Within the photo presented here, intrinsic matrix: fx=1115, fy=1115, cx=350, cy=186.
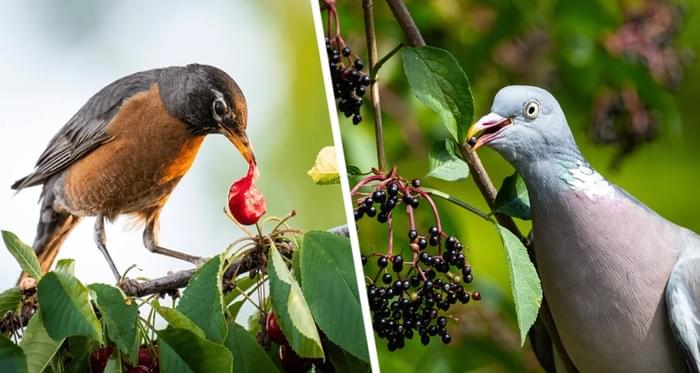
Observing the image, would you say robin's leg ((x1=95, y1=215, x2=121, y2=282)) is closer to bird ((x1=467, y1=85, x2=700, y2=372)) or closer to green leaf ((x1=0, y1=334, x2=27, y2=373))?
green leaf ((x1=0, y1=334, x2=27, y2=373))

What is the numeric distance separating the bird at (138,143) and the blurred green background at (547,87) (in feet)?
0.50

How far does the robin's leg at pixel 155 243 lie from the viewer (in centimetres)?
77

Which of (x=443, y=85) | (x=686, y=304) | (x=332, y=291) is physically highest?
(x=443, y=85)

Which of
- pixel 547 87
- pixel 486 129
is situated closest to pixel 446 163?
pixel 486 129

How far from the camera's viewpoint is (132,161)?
0.80 metres

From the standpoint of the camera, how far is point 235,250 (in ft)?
2.44

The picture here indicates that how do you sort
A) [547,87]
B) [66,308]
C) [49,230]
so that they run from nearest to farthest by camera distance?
[66,308] < [49,230] < [547,87]

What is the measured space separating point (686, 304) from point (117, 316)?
1.27 ft

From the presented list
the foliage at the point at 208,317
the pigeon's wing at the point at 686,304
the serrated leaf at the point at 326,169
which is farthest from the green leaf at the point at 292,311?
the pigeon's wing at the point at 686,304

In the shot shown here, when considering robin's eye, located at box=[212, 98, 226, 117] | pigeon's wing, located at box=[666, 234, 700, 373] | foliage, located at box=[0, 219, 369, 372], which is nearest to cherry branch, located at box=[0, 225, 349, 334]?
foliage, located at box=[0, 219, 369, 372]

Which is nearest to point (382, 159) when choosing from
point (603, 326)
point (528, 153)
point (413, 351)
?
point (528, 153)

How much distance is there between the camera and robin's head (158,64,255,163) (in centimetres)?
78

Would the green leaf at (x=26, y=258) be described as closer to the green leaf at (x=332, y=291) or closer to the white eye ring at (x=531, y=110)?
the green leaf at (x=332, y=291)

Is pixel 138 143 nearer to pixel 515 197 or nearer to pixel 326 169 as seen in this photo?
pixel 326 169
